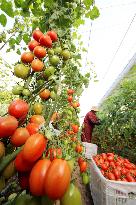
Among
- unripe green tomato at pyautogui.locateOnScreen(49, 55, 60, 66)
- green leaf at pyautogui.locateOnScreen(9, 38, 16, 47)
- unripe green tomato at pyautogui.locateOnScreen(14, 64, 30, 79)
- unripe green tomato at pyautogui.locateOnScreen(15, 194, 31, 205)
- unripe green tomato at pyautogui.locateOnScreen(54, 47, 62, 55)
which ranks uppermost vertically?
green leaf at pyautogui.locateOnScreen(9, 38, 16, 47)

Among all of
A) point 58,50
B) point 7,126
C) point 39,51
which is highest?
point 58,50

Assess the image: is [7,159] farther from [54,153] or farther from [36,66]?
[36,66]

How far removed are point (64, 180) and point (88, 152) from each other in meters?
4.32

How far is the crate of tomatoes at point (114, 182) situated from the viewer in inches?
110

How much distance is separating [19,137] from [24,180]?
13cm

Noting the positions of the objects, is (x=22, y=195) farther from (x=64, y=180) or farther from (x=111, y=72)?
(x=111, y=72)

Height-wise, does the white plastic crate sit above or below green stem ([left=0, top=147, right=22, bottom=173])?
above

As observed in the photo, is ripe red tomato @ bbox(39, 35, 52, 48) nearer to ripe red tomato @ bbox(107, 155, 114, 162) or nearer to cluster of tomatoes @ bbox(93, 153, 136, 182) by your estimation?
cluster of tomatoes @ bbox(93, 153, 136, 182)

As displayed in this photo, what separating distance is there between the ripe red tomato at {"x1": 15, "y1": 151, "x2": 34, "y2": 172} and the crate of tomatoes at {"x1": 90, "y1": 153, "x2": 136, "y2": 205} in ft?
7.25

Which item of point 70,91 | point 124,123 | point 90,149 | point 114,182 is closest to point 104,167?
point 114,182

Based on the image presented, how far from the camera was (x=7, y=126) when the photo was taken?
0.87 metres

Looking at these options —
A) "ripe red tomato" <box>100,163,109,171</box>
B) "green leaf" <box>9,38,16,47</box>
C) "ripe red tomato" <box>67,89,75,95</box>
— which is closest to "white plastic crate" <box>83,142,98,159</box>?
"ripe red tomato" <box>100,163,109,171</box>

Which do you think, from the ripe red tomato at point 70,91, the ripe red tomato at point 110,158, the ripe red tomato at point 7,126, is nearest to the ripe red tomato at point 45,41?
the ripe red tomato at point 7,126

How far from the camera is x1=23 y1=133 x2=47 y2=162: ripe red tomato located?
77cm
